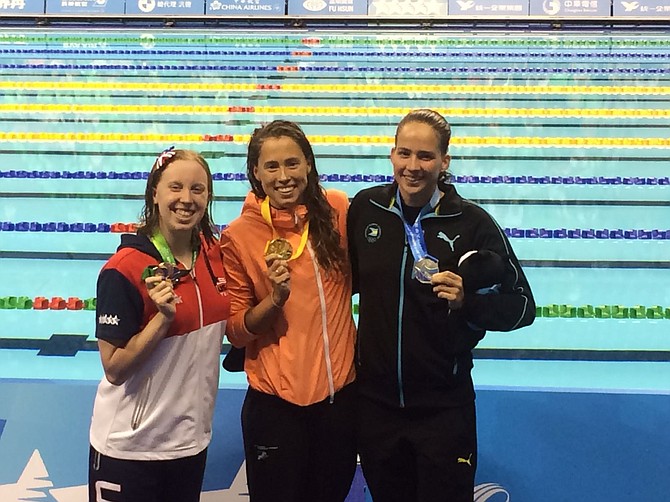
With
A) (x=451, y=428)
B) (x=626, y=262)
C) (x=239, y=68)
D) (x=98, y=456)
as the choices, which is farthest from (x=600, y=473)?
(x=239, y=68)

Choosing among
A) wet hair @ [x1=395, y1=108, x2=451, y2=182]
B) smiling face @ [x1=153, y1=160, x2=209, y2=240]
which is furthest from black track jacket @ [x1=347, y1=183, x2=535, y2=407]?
smiling face @ [x1=153, y1=160, x2=209, y2=240]

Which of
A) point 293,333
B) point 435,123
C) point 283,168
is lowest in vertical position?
point 293,333

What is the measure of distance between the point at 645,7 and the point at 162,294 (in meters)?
10.7

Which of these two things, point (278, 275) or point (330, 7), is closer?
→ point (278, 275)

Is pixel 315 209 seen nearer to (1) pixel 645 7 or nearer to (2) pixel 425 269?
(2) pixel 425 269

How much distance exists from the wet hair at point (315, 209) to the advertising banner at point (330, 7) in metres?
9.55

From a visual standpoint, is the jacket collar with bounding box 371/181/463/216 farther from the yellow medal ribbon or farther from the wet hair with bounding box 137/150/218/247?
the wet hair with bounding box 137/150/218/247

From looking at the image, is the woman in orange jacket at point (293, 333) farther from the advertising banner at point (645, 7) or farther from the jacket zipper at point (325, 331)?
the advertising banner at point (645, 7)

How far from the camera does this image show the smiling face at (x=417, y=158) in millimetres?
1331

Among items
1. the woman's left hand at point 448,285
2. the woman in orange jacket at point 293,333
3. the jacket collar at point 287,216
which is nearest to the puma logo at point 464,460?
the woman in orange jacket at point 293,333

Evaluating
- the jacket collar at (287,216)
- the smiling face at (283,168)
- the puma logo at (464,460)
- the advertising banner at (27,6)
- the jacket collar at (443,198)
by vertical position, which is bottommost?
the puma logo at (464,460)

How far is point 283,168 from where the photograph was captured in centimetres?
135

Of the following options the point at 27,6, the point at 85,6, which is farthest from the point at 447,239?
the point at 27,6

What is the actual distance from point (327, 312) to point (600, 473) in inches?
39.7
